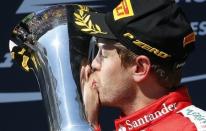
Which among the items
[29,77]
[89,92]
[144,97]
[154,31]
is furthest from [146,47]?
[29,77]

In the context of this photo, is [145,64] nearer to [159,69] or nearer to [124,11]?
[159,69]

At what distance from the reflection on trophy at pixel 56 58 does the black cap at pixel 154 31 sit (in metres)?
0.16

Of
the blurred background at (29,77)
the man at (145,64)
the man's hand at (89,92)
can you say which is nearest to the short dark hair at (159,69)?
the man at (145,64)

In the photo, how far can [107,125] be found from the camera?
3.78 metres

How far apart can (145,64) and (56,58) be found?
0.28m

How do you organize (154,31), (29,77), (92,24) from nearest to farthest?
(154,31), (92,24), (29,77)

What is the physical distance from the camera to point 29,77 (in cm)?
366

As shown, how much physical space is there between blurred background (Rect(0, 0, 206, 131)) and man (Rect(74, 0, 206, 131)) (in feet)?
4.97

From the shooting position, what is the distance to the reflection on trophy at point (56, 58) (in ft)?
6.66

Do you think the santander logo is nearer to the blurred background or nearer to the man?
the man

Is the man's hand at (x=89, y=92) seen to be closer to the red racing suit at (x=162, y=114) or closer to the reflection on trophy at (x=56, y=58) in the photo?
the reflection on trophy at (x=56, y=58)

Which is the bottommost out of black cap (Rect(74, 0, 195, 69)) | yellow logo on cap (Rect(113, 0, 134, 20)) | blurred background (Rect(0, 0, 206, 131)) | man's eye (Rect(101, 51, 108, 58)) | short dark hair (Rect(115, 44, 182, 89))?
blurred background (Rect(0, 0, 206, 131))

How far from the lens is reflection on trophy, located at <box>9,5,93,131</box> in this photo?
6.66 feet

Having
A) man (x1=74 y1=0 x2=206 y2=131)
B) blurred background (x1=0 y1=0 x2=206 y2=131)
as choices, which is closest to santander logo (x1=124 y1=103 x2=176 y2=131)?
man (x1=74 y1=0 x2=206 y2=131)
